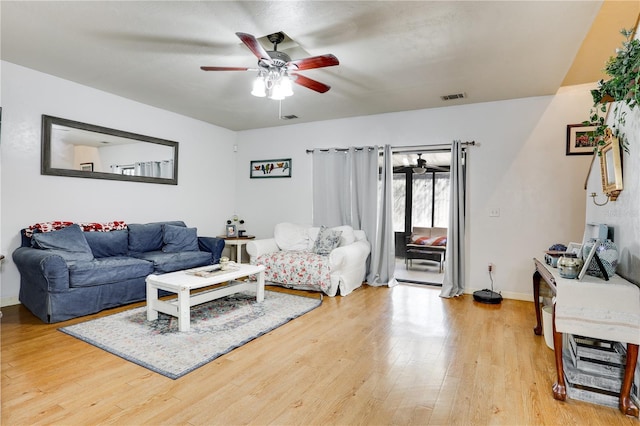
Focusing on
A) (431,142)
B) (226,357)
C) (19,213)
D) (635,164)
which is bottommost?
(226,357)

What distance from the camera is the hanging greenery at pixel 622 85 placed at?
6.10ft

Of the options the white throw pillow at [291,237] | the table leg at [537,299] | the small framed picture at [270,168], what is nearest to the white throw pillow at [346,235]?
the white throw pillow at [291,237]

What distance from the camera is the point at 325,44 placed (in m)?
2.89

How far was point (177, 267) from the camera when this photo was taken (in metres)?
4.15

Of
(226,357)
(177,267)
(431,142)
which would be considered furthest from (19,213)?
(431,142)

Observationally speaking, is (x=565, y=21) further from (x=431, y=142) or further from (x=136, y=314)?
(x=136, y=314)

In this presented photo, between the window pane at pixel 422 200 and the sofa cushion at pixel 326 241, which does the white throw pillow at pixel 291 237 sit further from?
the window pane at pixel 422 200

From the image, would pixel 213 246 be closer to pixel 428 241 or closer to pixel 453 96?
pixel 453 96

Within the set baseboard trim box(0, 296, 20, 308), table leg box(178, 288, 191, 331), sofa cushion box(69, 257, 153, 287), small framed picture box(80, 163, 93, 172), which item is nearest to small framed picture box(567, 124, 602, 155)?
table leg box(178, 288, 191, 331)

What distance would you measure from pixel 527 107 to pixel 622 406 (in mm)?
3409

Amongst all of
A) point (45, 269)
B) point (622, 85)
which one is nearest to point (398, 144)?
point (622, 85)

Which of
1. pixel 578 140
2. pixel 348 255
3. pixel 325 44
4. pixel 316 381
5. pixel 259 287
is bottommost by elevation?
pixel 316 381

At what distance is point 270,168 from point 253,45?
3.72 metres

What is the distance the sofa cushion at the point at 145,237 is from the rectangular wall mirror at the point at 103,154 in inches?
26.9
